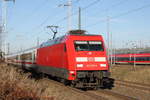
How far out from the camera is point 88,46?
15.3 meters

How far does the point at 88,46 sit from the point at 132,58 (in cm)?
4107

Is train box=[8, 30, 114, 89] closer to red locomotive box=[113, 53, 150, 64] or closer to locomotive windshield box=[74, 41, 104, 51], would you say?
locomotive windshield box=[74, 41, 104, 51]

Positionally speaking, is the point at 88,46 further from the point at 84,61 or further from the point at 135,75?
the point at 135,75

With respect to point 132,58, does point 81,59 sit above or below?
above

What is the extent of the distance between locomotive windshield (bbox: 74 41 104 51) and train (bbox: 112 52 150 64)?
36722mm

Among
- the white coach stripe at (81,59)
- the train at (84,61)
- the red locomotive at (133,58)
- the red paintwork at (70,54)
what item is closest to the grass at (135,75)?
the train at (84,61)

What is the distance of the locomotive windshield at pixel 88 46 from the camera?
49.6 feet

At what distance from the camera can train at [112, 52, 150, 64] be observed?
167 ft

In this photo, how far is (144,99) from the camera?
38.0 feet

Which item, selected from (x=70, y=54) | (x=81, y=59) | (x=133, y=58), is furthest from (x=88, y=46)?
(x=133, y=58)

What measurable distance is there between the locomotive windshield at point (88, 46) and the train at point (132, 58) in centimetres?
3672

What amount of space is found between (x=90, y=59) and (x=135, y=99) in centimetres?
428

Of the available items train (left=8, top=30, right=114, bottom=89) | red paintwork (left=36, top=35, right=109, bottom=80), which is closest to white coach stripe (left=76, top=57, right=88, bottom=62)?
train (left=8, top=30, right=114, bottom=89)

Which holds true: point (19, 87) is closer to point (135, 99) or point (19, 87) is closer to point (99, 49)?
point (135, 99)
